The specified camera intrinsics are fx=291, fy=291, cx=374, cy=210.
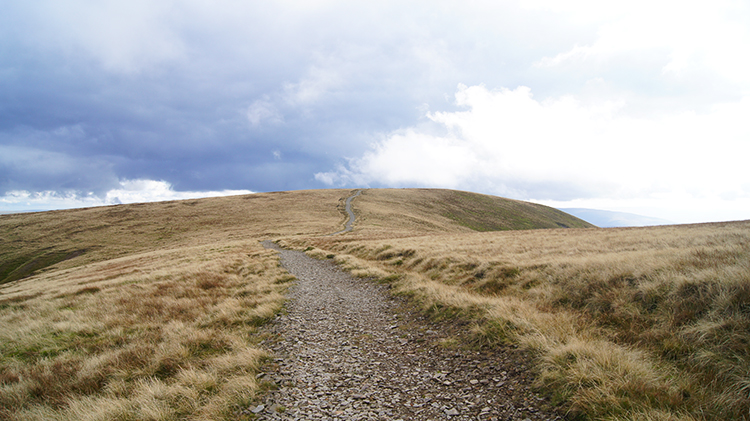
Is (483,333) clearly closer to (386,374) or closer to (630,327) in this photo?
(386,374)

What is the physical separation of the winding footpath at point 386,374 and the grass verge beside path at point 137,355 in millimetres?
831

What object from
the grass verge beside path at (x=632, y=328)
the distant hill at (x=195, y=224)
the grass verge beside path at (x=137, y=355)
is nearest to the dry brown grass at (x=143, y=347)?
the grass verge beside path at (x=137, y=355)

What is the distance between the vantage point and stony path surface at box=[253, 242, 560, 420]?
4.86 m

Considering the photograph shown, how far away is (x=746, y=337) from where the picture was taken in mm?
4730

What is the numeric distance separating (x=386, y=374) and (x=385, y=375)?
0.15 feet

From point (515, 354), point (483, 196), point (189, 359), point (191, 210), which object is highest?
point (483, 196)

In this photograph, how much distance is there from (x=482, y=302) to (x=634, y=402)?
489 centimetres

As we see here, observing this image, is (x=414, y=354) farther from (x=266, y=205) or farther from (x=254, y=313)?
(x=266, y=205)

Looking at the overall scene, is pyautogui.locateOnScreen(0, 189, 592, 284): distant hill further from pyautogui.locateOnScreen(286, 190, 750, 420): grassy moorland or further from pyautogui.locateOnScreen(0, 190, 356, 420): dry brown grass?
pyautogui.locateOnScreen(286, 190, 750, 420): grassy moorland

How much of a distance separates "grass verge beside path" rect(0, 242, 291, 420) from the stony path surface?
0.81 meters

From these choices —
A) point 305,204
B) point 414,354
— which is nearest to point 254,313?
point 414,354

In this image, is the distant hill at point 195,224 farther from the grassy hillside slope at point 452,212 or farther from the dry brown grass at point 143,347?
the dry brown grass at point 143,347

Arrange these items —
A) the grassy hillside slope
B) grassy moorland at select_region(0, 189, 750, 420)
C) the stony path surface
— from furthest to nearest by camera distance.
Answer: the grassy hillside slope
the stony path surface
grassy moorland at select_region(0, 189, 750, 420)

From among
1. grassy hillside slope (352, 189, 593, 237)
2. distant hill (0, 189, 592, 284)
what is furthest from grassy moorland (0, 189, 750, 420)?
grassy hillside slope (352, 189, 593, 237)
